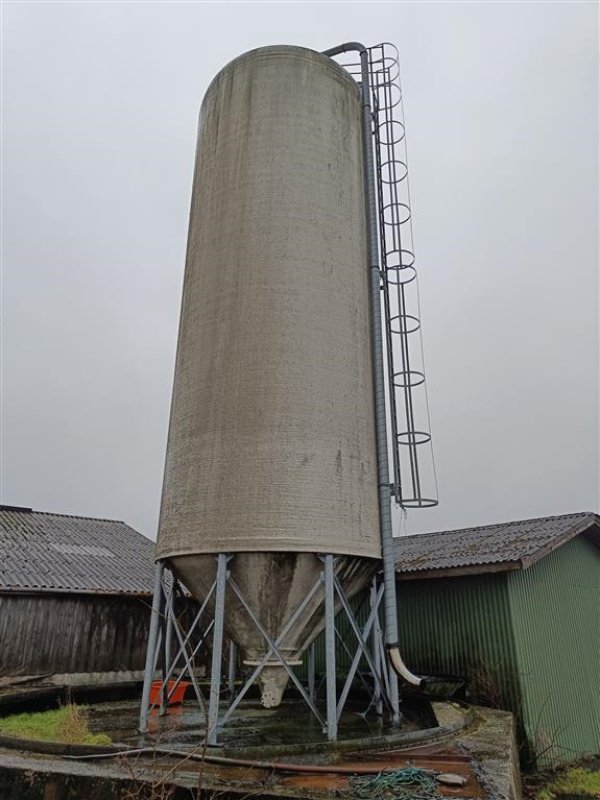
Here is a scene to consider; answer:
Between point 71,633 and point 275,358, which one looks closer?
point 275,358

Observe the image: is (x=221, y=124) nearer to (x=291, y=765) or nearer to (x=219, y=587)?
(x=219, y=587)

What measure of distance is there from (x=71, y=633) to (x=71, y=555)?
3225 mm

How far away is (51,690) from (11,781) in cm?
628

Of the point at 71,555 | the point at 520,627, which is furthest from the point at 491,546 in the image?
the point at 71,555

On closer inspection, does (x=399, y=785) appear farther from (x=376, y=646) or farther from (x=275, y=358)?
(x=275, y=358)

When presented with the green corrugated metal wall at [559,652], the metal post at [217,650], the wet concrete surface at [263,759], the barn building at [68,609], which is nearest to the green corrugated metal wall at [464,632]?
the green corrugated metal wall at [559,652]

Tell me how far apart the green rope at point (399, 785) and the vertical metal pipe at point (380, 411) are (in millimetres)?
3271

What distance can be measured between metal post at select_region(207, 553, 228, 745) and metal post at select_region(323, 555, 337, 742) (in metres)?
1.40

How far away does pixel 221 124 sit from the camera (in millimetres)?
10977

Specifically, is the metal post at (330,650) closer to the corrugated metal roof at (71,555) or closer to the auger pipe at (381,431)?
the auger pipe at (381,431)

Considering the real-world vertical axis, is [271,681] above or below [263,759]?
above

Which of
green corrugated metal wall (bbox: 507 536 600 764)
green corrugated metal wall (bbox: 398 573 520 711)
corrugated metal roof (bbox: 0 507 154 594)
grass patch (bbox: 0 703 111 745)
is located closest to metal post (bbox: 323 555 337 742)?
grass patch (bbox: 0 703 111 745)

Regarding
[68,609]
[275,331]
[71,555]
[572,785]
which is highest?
[275,331]

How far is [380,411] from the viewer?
1021cm
